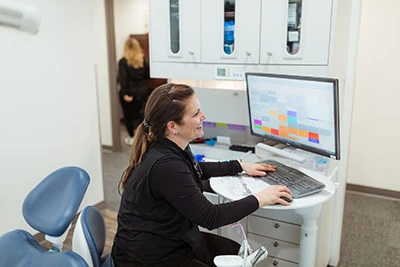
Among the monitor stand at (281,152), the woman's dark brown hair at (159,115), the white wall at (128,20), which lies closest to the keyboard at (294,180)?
the monitor stand at (281,152)

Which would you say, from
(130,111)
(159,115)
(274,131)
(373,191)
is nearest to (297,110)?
(274,131)

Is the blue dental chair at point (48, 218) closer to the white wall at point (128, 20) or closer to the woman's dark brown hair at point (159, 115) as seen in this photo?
the woman's dark brown hair at point (159, 115)

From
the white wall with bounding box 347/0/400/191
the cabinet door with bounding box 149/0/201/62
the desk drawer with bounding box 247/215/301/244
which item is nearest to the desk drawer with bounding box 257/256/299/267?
the desk drawer with bounding box 247/215/301/244

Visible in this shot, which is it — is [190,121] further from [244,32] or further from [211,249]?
[244,32]

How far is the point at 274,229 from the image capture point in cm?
193

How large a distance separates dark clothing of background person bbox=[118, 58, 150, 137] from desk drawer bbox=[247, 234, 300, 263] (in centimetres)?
Answer: 323

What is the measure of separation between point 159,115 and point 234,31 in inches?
32.5

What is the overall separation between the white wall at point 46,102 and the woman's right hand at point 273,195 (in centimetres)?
181

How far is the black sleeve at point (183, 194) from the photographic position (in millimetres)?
1317

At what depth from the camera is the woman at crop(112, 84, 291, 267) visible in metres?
1.33

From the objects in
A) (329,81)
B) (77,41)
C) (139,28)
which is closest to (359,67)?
(329,81)

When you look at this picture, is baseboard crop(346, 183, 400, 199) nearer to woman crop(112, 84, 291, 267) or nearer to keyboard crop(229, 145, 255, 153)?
keyboard crop(229, 145, 255, 153)

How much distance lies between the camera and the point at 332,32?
1724 millimetres

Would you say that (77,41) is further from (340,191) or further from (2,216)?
(340,191)
